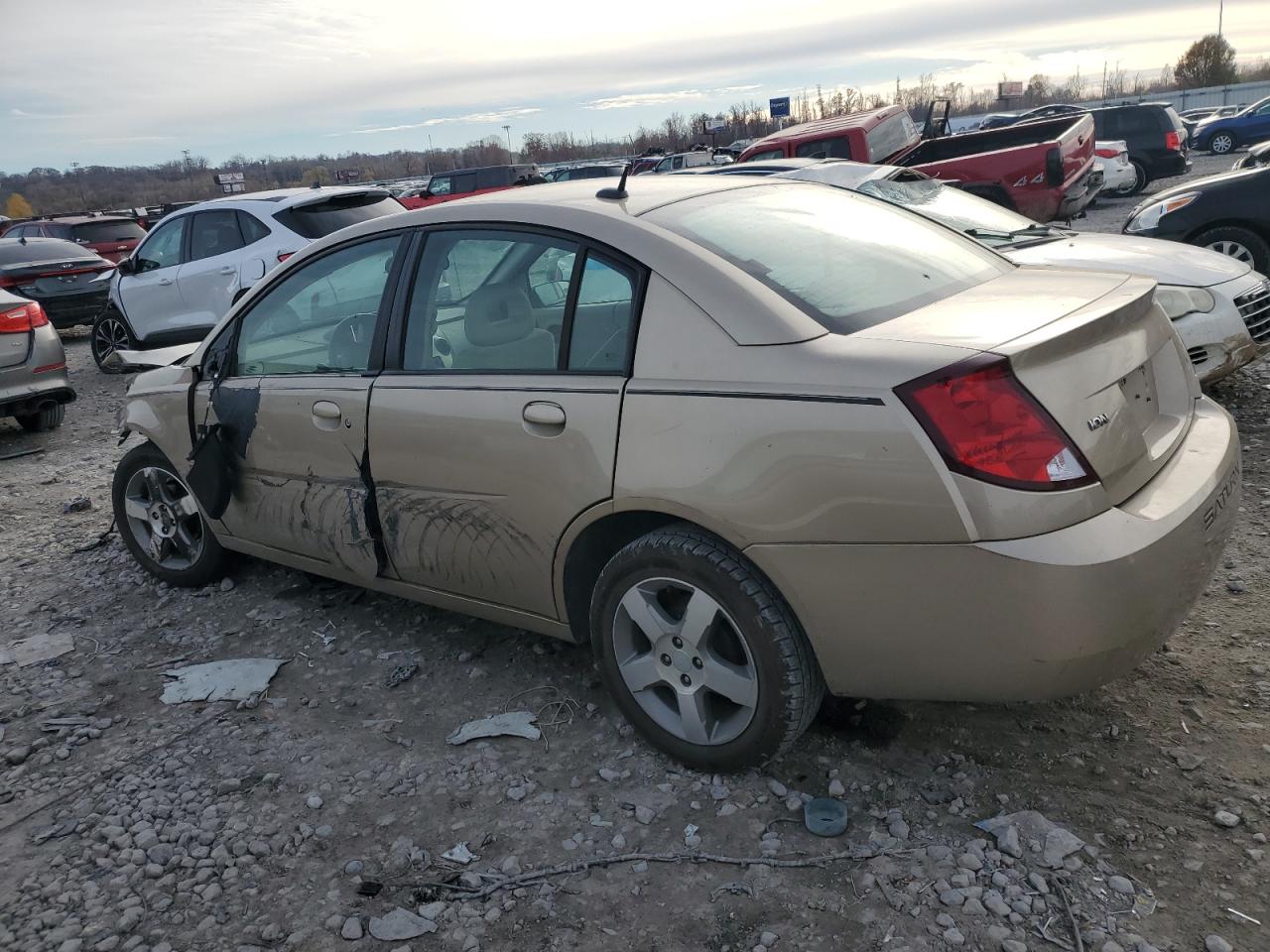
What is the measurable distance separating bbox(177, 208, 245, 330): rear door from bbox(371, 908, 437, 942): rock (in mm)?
8659

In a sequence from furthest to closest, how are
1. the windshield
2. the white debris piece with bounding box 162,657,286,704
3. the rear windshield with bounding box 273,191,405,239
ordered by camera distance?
the rear windshield with bounding box 273,191,405,239, the windshield, the white debris piece with bounding box 162,657,286,704

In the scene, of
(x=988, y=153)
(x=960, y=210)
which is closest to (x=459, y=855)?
(x=960, y=210)

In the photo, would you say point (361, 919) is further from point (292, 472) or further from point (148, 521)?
point (148, 521)

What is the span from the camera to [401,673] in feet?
12.4

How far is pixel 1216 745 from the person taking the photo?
2.84m

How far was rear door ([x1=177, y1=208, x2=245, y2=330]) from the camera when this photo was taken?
10.1 metres

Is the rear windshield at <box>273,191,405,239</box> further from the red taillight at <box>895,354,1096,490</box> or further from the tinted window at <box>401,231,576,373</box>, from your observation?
the red taillight at <box>895,354,1096,490</box>

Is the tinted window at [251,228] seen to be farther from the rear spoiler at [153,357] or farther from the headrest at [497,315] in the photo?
the headrest at [497,315]

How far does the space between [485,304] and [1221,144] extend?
35.2 meters

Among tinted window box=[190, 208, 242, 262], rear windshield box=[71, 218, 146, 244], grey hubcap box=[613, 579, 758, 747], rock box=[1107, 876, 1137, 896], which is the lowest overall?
rock box=[1107, 876, 1137, 896]

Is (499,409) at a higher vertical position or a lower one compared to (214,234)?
lower

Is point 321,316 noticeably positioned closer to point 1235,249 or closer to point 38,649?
point 38,649

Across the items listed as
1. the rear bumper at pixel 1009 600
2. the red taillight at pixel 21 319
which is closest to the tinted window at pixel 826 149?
the red taillight at pixel 21 319

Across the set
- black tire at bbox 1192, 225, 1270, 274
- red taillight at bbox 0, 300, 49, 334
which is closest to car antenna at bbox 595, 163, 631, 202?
black tire at bbox 1192, 225, 1270, 274
